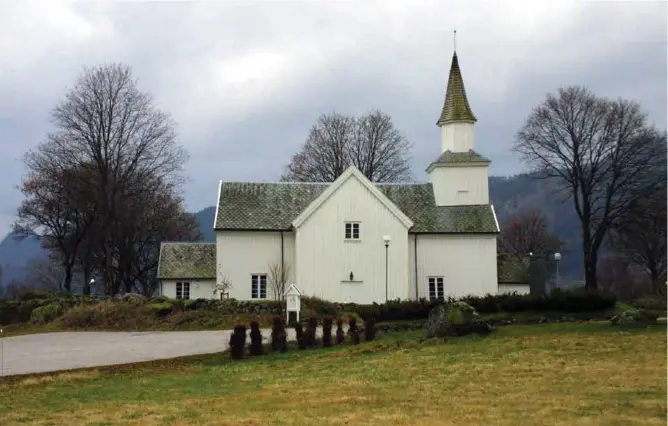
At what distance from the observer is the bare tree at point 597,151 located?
46.7 meters

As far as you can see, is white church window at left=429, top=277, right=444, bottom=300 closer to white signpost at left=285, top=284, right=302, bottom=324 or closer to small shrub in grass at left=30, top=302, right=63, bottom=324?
white signpost at left=285, top=284, right=302, bottom=324

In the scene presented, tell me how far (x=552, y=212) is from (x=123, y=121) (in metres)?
118

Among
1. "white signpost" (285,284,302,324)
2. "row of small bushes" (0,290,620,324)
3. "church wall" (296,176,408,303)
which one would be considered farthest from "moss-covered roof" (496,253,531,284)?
"white signpost" (285,284,302,324)

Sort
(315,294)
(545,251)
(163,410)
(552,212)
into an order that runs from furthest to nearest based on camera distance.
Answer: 1. (552,212)
2. (545,251)
3. (315,294)
4. (163,410)

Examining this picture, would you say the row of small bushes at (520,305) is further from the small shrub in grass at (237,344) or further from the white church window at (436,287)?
the white church window at (436,287)

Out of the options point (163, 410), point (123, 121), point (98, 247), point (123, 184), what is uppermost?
point (123, 121)

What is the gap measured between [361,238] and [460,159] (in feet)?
28.0

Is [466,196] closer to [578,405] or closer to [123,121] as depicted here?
[123,121]

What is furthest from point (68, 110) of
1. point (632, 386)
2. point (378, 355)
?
point (632, 386)

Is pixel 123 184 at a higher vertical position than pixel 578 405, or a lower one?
higher

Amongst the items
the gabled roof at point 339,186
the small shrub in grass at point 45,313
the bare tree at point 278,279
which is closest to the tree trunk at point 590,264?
the gabled roof at point 339,186

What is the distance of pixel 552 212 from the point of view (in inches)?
6004

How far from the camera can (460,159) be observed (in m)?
45.3

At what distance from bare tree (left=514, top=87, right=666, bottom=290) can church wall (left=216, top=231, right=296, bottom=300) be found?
1797 cm
